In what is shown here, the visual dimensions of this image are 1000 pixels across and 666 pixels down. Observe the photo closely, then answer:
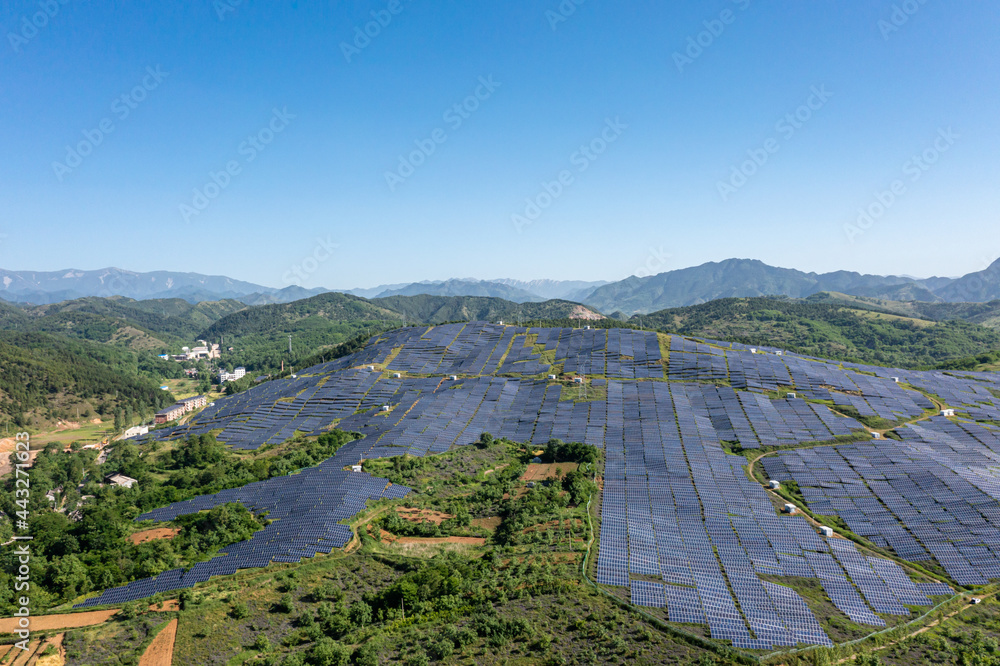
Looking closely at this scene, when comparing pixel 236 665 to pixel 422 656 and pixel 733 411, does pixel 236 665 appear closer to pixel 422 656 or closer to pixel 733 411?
pixel 422 656

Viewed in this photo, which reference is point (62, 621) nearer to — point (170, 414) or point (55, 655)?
point (55, 655)

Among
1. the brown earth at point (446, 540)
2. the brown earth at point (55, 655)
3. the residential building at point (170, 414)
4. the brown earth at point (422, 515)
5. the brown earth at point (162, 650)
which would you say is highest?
the brown earth at point (422, 515)

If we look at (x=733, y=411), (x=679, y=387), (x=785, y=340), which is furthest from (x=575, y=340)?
(x=785, y=340)

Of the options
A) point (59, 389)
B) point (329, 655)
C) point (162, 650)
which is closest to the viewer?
point (329, 655)

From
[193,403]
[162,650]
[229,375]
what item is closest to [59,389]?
[193,403]

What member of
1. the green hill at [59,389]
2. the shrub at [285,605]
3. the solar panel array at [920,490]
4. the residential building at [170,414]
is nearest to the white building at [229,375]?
the green hill at [59,389]

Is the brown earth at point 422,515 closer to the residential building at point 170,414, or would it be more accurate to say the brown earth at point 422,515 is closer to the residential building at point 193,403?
the residential building at point 170,414

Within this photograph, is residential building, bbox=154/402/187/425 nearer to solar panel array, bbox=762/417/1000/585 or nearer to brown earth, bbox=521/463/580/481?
brown earth, bbox=521/463/580/481
